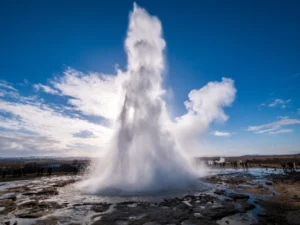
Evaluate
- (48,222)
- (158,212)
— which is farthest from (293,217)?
(48,222)

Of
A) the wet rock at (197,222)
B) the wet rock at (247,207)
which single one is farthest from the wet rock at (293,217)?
the wet rock at (197,222)

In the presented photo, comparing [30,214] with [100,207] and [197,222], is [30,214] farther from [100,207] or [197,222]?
[197,222]

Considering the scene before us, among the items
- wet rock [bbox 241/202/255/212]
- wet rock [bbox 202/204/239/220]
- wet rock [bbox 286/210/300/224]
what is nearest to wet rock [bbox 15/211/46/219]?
wet rock [bbox 202/204/239/220]

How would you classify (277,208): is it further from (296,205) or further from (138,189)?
(138,189)

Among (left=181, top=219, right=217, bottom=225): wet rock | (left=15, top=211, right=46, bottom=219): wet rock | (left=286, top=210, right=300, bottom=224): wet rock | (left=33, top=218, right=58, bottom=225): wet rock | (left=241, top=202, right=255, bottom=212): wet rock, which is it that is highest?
(left=15, top=211, right=46, bottom=219): wet rock

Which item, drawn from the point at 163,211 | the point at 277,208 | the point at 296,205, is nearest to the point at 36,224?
the point at 163,211

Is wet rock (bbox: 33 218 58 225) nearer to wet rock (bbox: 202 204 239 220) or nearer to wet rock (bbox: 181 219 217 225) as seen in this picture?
wet rock (bbox: 181 219 217 225)

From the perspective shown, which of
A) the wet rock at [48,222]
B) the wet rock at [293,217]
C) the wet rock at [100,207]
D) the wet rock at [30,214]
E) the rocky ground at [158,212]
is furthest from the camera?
the wet rock at [100,207]

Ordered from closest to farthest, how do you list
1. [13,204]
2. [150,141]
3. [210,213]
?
1. [210,213]
2. [13,204]
3. [150,141]

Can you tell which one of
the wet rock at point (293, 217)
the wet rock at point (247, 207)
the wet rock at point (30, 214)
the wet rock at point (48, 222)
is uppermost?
the wet rock at point (30, 214)

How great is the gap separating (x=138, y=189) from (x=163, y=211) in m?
7.99

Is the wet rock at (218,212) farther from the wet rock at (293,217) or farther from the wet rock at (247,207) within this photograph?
the wet rock at (293,217)

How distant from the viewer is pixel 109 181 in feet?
70.7

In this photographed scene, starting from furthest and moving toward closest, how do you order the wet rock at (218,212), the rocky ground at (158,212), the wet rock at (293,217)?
1. the wet rock at (218,212)
2. the rocky ground at (158,212)
3. the wet rock at (293,217)
